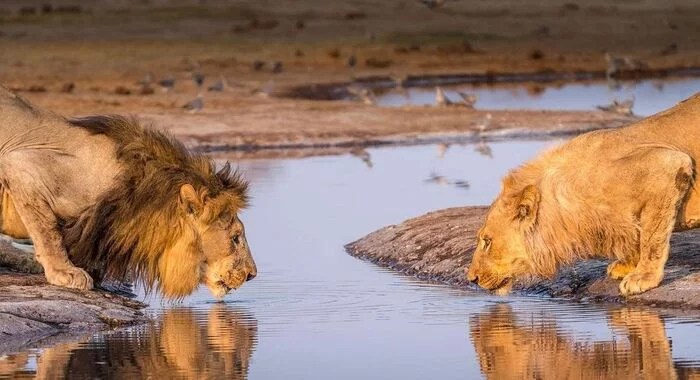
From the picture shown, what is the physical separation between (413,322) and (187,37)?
122 ft

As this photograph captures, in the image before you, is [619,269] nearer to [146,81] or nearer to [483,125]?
[483,125]

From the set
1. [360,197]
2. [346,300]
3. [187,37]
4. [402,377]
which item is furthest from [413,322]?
[187,37]

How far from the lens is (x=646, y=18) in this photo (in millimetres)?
51969

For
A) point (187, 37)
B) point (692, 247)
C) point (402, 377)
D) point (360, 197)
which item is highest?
point (187, 37)

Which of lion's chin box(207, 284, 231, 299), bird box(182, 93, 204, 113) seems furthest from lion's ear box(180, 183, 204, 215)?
bird box(182, 93, 204, 113)

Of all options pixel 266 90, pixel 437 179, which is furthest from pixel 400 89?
pixel 437 179

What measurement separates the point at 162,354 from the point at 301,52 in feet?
114

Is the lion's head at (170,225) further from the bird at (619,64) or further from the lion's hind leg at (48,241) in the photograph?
the bird at (619,64)

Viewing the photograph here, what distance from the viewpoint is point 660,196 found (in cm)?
960

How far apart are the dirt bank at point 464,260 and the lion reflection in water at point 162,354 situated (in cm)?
228

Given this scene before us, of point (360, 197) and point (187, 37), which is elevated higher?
point (187, 37)

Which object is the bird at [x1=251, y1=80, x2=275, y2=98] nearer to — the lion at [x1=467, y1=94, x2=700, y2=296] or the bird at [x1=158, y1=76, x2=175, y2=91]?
the bird at [x1=158, y1=76, x2=175, y2=91]

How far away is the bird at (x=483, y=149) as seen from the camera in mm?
22484

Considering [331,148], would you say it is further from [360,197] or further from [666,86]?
[666,86]
